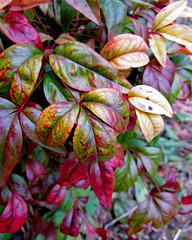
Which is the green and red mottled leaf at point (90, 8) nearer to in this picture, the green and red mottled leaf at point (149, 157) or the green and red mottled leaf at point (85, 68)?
the green and red mottled leaf at point (85, 68)

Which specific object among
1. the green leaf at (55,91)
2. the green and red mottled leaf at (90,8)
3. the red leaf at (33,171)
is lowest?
the red leaf at (33,171)

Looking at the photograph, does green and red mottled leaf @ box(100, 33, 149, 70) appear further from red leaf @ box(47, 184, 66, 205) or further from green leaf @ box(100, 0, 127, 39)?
red leaf @ box(47, 184, 66, 205)

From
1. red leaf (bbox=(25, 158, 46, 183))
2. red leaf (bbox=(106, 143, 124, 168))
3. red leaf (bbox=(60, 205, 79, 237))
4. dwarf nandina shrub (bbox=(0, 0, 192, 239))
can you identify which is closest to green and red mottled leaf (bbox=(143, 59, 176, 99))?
dwarf nandina shrub (bbox=(0, 0, 192, 239))

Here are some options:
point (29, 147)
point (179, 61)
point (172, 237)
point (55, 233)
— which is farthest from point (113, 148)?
point (172, 237)

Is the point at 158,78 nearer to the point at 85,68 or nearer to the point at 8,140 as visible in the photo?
the point at 85,68

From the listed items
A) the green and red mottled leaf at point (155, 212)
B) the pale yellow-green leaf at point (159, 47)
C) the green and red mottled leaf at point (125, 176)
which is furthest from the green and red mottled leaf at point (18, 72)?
the green and red mottled leaf at point (155, 212)

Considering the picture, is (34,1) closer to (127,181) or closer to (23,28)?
(23,28)

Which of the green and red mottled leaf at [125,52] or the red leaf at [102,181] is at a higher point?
the green and red mottled leaf at [125,52]
